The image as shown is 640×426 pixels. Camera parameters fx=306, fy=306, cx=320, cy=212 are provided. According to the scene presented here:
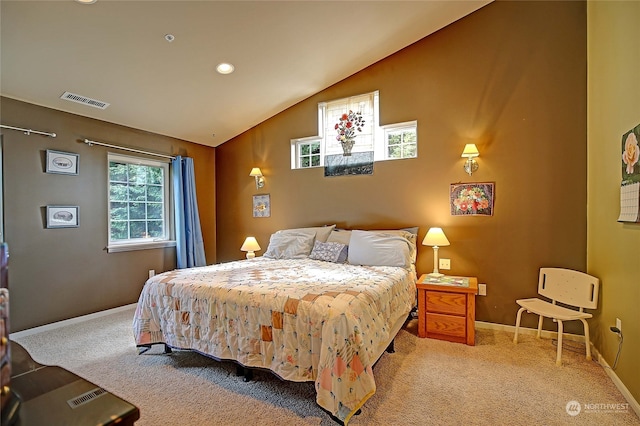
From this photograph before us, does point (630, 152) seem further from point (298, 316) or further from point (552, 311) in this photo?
point (298, 316)

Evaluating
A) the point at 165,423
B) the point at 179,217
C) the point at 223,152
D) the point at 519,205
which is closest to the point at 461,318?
the point at 519,205

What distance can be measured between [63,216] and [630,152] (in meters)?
5.09

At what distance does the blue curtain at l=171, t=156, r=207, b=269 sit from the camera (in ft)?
14.8

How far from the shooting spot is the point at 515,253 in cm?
312

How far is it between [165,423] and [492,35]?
4.33m

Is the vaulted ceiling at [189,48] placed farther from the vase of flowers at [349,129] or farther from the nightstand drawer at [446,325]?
the nightstand drawer at [446,325]

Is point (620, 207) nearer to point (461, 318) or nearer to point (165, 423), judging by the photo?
point (461, 318)

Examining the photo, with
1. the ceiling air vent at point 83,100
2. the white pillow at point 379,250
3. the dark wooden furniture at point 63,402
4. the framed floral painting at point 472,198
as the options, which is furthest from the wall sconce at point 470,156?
the ceiling air vent at point 83,100

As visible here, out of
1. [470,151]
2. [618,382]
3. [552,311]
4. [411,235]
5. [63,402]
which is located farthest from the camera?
[411,235]

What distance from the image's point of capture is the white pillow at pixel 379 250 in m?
3.11

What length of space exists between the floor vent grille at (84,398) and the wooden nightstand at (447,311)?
8.85ft

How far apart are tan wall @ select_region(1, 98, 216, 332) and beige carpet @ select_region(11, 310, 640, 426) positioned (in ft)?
2.03

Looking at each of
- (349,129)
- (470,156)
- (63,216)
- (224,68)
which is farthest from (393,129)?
(63,216)

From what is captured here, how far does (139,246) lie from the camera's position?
4.13 metres
